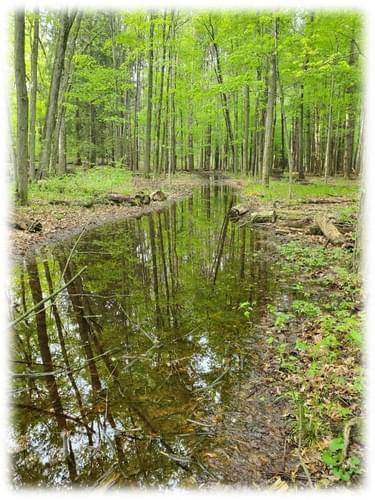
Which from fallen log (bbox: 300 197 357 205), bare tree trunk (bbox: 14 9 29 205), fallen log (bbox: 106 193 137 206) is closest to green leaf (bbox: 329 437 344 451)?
bare tree trunk (bbox: 14 9 29 205)

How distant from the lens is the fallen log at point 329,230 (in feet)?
28.9

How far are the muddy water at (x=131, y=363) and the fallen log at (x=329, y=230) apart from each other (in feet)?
5.48

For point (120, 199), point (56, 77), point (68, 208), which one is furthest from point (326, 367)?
point (56, 77)

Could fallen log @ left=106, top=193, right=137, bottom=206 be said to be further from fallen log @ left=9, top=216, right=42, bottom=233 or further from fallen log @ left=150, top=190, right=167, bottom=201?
fallen log @ left=9, top=216, right=42, bottom=233

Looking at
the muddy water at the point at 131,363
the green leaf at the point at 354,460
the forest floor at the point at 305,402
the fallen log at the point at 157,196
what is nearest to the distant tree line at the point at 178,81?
the fallen log at the point at 157,196

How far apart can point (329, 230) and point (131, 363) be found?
6.79 meters

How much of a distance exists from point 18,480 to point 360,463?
246 cm

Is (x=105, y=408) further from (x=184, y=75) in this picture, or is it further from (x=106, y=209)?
(x=184, y=75)

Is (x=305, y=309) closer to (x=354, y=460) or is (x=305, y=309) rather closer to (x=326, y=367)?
(x=326, y=367)

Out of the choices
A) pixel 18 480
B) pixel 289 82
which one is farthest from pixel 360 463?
pixel 289 82

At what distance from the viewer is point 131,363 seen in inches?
161

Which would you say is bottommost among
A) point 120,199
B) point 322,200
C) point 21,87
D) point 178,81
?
point 120,199

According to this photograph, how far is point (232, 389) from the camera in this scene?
374cm

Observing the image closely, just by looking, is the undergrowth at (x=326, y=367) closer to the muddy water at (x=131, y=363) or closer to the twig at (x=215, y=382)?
the muddy water at (x=131, y=363)
